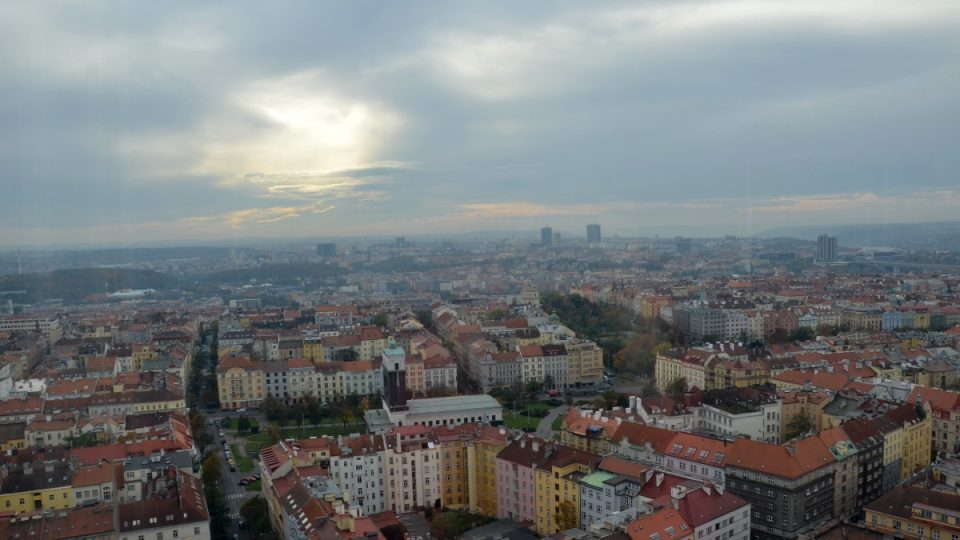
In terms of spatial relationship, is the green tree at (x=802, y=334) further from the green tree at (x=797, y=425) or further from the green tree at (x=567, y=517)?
the green tree at (x=567, y=517)

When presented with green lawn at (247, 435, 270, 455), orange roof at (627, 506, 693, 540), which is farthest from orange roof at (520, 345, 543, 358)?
orange roof at (627, 506, 693, 540)

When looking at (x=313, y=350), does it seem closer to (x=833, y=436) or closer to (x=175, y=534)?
(x=175, y=534)

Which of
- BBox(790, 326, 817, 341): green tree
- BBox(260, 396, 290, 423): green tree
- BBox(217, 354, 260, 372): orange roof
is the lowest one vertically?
BBox(260, 396, 290, 423): green tree

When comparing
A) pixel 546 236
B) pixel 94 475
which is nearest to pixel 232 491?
pixel 94 475

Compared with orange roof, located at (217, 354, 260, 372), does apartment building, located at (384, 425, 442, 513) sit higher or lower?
lower

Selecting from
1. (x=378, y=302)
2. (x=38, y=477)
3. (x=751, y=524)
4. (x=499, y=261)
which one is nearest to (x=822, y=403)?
(x=751, y=524)

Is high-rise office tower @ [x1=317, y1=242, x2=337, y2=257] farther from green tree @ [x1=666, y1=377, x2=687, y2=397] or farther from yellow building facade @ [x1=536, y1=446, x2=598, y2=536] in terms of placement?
yellow building facade @ [x1=536, y1=446, x2=598, y2=536]
